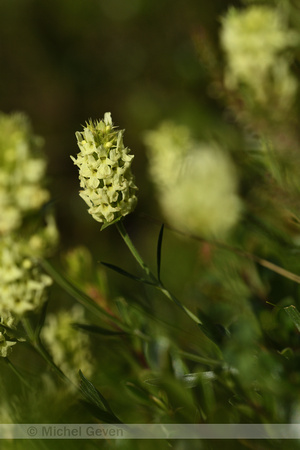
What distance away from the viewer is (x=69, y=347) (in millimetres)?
681

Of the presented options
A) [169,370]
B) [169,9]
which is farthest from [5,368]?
[169,9]

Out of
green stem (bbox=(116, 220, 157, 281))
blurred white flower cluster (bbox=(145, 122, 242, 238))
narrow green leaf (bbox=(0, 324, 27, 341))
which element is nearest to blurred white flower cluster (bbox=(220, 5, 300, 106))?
blurred white flower cluster (bbox=(145, 122, 242, 238))

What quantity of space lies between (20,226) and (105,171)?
1.02 feet

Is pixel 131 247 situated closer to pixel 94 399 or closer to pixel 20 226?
pixel 94 399

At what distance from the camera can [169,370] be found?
0.56m

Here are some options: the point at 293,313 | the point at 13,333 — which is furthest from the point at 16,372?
the point at 293,313

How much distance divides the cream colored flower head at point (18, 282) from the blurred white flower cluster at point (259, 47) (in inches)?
20.6

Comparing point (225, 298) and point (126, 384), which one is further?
point (225, 298)

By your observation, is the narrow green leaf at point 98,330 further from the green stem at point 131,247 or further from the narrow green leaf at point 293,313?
the narrow green leaf at point 293,313

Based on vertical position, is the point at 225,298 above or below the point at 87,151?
below

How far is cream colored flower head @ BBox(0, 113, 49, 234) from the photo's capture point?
2.60 ft

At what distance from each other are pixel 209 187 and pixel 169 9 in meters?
1.23

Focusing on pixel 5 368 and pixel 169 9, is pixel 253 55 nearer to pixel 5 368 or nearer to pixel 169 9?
pixel 5 368

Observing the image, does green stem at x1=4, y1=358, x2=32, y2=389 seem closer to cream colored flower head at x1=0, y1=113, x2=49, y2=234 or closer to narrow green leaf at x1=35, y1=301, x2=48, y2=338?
narrow green leaf at x1=35, y1=301, x2=48, y2=338
